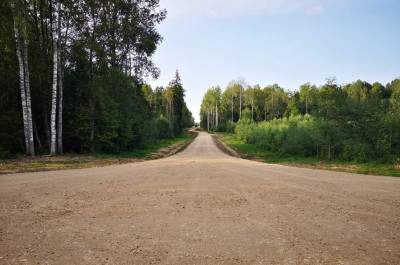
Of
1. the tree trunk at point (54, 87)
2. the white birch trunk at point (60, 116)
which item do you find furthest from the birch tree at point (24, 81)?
the white birch trunk at point (60, 116)

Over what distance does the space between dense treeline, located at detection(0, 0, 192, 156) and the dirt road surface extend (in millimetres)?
10199

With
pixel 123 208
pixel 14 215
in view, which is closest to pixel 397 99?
pixel 123 208

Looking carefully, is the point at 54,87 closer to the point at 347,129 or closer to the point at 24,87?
the point at 24,87

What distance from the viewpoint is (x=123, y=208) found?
748 cm

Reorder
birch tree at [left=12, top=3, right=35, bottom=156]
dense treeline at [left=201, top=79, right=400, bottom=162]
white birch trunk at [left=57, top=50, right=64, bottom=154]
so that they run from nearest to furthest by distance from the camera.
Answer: birch tree at [left=12, top=3, right=35, bottom=156] → white birch trunk at [left=57, top=50, right=64, bottom=154] → dense treeline at [left=201, top=79, right=400, bottom=162]

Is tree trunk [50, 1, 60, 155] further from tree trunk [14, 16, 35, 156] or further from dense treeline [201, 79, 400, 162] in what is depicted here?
dense treeline [201, 79, 400, 162]

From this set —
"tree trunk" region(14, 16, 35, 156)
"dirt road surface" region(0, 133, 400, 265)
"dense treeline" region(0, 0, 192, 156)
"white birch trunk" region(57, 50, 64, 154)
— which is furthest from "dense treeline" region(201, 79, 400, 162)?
"tree trunk" region(14, 16, 35, 156)

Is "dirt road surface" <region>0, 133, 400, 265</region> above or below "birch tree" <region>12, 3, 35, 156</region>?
below

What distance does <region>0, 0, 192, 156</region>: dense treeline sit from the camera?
63.2 ft

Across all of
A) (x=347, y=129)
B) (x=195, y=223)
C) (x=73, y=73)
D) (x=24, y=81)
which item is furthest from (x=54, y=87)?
(x=347, y=129)

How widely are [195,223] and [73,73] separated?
20.9 meters

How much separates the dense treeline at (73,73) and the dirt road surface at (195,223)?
10.2 m

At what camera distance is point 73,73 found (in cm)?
2427

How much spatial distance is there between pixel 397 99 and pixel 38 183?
861 inches
